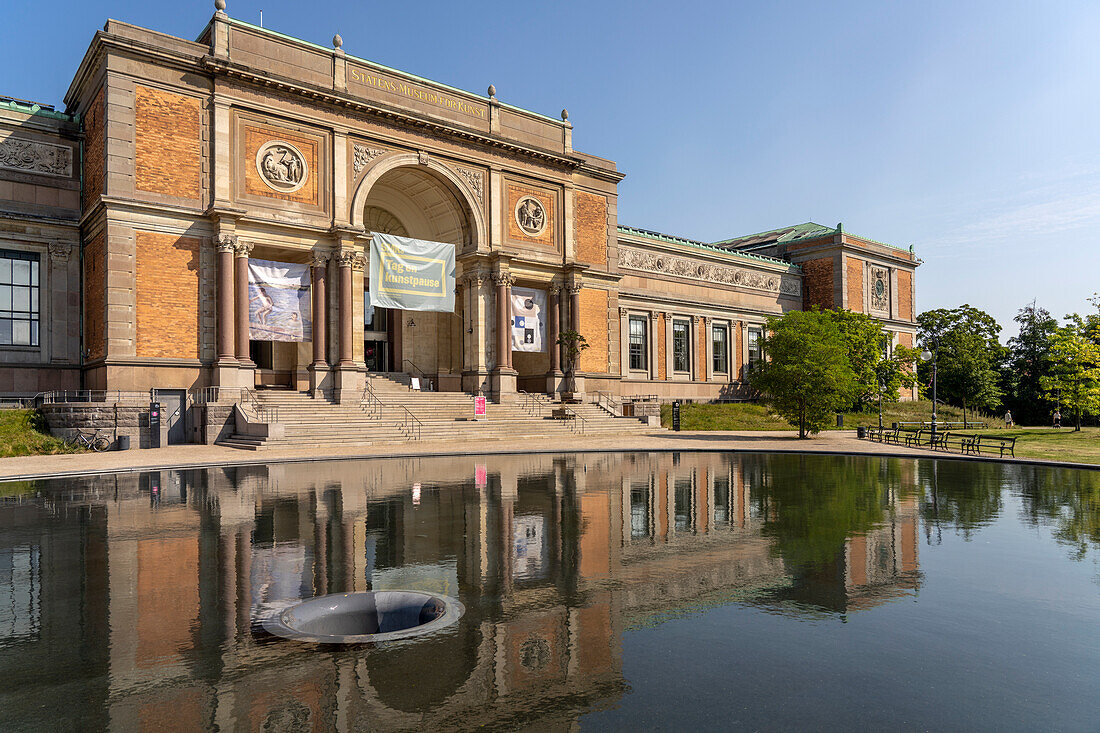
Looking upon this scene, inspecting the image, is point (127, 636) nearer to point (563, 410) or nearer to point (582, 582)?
point (582, 582)

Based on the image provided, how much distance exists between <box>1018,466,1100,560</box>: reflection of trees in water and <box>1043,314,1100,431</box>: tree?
26477 mm

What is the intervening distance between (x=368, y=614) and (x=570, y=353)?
36.2 m

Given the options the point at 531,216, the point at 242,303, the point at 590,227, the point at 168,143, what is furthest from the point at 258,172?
the point at 590,227

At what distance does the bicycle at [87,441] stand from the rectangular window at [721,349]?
144 feet

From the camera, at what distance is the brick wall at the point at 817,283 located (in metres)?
63.4

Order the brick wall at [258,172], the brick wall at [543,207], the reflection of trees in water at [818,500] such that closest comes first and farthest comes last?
the reflection of trees in water at [818,500], the brick wall at [258,172], the brick wall at [543,207]

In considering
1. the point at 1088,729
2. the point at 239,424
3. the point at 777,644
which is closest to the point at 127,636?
the point at 777,644

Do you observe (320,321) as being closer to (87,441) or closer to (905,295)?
(87,441)

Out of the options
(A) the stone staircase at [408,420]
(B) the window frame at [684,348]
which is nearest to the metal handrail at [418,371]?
(A) the stone staircase at [408,420]

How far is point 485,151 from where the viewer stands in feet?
132

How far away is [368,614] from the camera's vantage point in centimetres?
636

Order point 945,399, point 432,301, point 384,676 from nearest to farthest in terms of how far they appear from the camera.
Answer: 1. point 384,676
2. point 432,301
3. point 945,399

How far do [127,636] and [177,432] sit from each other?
26.6m

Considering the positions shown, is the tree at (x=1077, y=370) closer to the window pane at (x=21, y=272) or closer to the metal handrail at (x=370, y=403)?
the metal handrail at (x=370, y=403)
